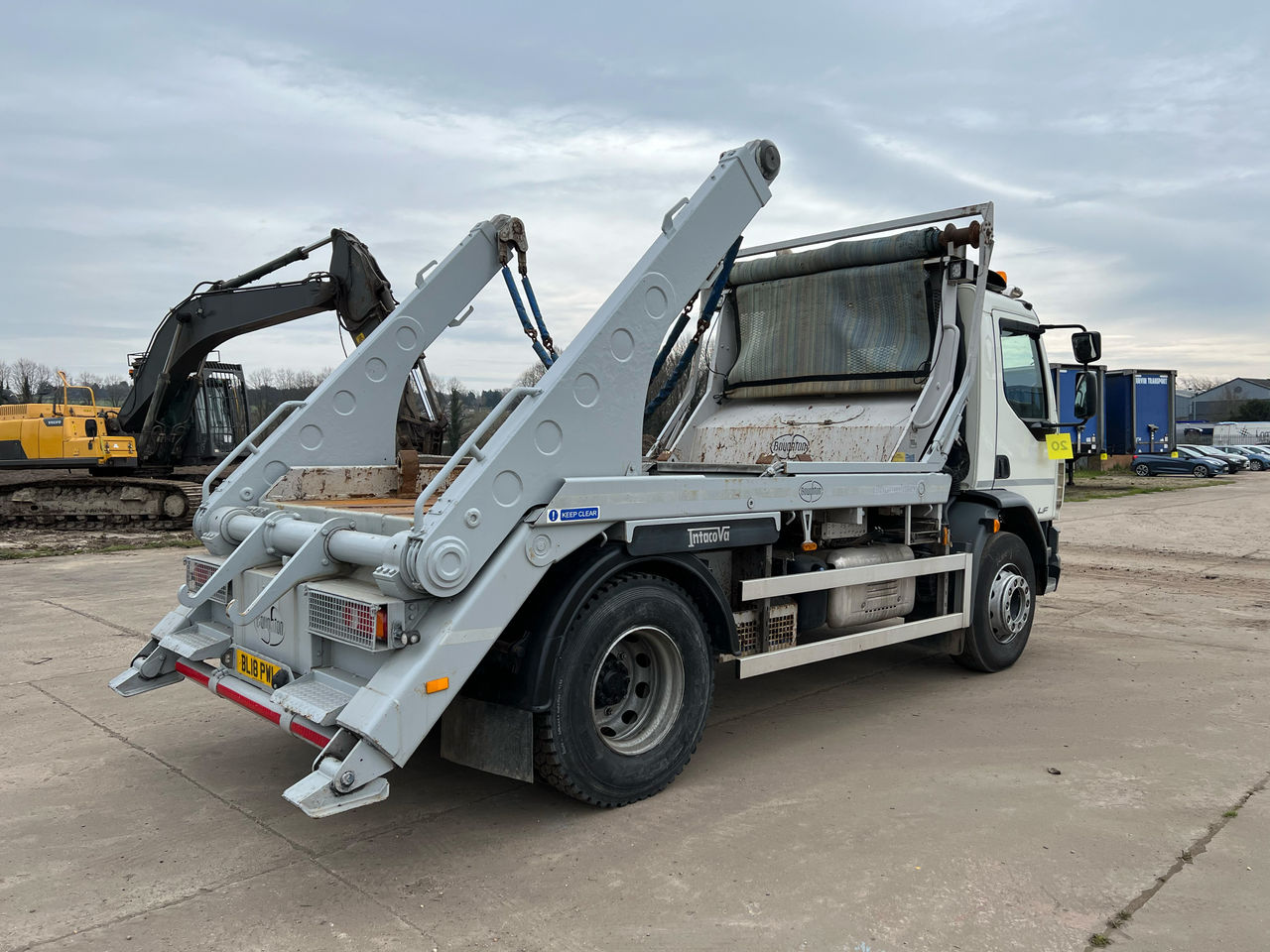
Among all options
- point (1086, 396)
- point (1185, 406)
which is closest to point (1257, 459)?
point (1086, 396)

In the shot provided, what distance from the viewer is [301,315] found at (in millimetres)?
14211

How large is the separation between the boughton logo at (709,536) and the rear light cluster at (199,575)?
2.25 metres

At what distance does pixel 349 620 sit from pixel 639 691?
4.71 feet

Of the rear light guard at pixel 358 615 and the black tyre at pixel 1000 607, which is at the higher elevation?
the rear light guard at pixel 358 615

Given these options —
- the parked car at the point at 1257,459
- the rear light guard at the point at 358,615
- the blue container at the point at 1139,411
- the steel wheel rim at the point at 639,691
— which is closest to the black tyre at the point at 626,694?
the steel wheel rim at the point at 639,691

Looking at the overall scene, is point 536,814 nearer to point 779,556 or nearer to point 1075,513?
point 779,556

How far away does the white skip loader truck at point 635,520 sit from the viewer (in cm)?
371

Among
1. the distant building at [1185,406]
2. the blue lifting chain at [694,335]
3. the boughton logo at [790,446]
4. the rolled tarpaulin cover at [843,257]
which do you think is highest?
the distant building at [1185,406]

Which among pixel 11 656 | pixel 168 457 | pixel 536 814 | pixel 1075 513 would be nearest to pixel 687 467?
pixel 536 814

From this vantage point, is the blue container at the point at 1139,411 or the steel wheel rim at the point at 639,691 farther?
the blue container at the point at 1139,411

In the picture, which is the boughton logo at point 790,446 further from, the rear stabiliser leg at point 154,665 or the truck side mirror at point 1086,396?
the rear stabiliser leg at point 154,665

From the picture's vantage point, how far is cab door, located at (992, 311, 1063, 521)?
22.1ft

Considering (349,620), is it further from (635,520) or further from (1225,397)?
(1225,397)

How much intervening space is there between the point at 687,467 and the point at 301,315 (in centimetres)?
977
